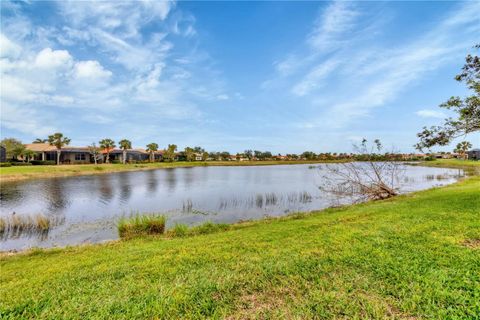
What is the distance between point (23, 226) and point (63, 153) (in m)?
59.0

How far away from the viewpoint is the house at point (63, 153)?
60688 mm

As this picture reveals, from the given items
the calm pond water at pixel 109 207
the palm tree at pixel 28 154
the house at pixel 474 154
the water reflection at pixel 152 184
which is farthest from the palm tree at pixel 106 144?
the house at pixel 474 154

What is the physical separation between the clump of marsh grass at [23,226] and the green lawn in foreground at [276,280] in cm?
717

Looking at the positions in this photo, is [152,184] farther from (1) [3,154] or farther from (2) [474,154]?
(2) [474,154]

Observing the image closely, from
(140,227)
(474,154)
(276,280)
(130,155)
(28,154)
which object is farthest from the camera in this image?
(474,154)

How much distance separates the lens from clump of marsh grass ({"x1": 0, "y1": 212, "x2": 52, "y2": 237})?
12.1 m

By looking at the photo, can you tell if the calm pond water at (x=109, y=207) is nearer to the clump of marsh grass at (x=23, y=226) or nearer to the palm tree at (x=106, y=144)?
the clump of marsh grass at (x=23, y=226)

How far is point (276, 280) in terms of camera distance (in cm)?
412

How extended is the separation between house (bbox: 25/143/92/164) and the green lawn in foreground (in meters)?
66.7

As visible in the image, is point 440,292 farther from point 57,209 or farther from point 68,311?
point 57,209

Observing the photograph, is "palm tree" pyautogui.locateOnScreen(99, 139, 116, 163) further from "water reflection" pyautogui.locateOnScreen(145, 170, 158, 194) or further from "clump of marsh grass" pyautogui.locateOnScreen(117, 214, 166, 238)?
"clump of marsh grass" pyautogui.locateOnScreen(117, 214, 166, 238)

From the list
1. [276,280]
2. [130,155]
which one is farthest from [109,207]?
[130,155]

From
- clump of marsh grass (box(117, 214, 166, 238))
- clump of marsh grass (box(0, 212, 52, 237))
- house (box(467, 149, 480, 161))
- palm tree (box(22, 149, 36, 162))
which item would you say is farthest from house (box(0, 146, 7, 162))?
house (box(467, 149, 480, 161))

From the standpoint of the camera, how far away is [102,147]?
69.9 metres
